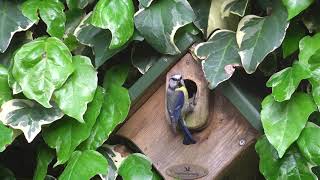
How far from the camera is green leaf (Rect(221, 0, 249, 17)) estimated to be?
4.65 ft

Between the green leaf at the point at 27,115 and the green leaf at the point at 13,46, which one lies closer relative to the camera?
the green leaf at the point at 27,115

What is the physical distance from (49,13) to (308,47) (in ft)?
1.84

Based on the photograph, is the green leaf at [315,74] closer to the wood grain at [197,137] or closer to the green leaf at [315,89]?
the green leaf at [315,89]

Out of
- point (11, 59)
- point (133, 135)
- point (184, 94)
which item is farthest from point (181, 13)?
point (11, 59)

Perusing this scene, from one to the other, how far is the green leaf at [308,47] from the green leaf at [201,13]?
8.1 inches

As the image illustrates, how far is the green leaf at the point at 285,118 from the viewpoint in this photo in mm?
1286

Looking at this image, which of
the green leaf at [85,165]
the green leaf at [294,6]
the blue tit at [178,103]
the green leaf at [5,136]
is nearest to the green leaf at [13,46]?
the green leaf at [5,136]

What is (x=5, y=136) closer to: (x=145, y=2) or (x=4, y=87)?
(x=4, y=87)

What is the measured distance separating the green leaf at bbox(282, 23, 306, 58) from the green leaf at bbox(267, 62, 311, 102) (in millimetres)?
85

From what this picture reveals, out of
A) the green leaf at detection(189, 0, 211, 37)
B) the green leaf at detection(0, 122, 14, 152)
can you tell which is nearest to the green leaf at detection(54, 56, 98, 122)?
the green leaf at detection(0, 122, 14, 152)

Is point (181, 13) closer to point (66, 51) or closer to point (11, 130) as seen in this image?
point (66, 51)

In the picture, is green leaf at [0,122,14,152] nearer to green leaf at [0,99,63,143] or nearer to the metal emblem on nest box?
green leaf at [0,99,63,143]

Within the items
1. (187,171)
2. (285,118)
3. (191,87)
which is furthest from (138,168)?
(285,118)

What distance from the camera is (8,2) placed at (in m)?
1.56
